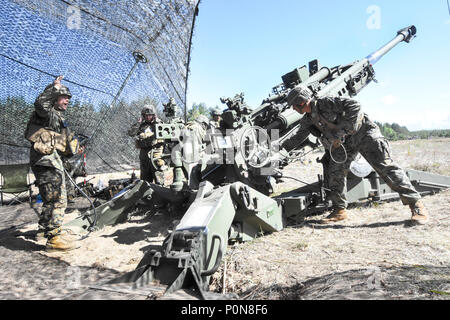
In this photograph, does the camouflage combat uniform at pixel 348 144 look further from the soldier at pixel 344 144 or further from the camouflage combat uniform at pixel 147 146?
the camouflage combat uniform at pixel 147 146

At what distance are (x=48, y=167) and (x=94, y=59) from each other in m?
2.79

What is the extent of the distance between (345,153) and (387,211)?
1.11 meters

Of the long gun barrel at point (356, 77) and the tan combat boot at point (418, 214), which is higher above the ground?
the long gun barrel at point (356, 77)

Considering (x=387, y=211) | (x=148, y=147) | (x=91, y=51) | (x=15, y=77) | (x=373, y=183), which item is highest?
(x=91, y=51)

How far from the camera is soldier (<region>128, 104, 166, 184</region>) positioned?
575 cm

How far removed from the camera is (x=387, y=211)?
416cm

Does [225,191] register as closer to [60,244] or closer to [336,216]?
[336,216]

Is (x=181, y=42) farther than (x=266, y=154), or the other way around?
(x=181, y=42)

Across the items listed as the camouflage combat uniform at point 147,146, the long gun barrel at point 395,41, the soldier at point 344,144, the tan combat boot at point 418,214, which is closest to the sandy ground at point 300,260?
the tan combat boot at point 418,214

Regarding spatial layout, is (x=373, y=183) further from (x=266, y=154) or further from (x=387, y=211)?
(x=266, y=154)

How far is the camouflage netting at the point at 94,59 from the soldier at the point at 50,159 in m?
1.51

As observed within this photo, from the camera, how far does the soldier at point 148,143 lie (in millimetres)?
5746

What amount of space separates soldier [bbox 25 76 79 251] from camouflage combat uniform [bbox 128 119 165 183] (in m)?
1.98
